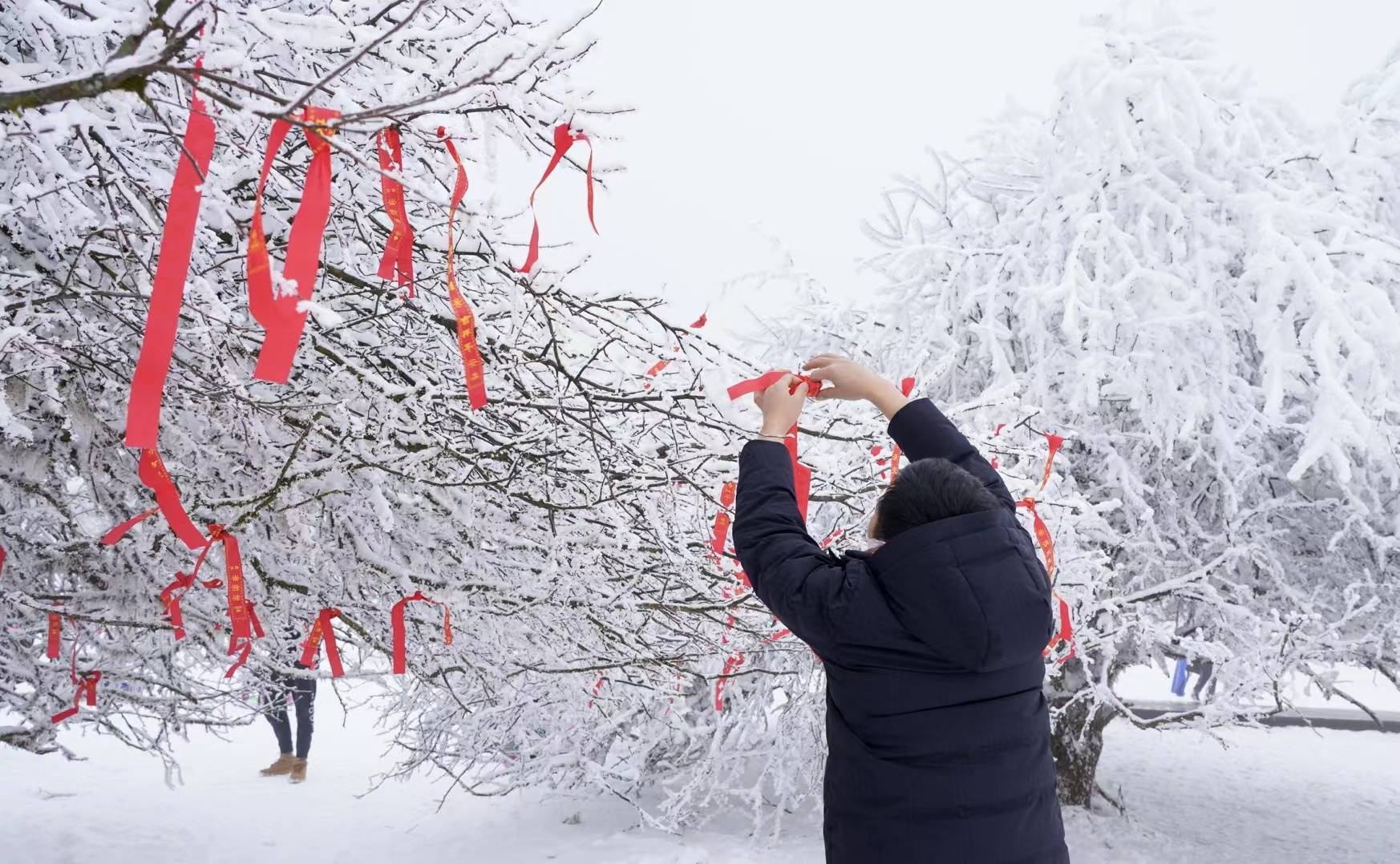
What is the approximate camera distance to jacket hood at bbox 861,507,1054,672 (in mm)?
1591

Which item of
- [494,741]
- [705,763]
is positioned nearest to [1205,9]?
[705,763]

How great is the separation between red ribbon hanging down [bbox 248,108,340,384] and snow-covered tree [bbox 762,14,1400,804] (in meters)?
4.68

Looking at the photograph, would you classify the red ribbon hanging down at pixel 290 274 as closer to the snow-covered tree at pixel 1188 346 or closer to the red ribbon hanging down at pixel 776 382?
the red ribbon hanging down at pixel 776 382

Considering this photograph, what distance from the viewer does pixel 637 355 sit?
2746mm

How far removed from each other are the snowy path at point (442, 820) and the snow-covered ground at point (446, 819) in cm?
2

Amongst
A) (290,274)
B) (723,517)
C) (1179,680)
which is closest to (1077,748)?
(723,517)

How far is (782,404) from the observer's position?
1.92m

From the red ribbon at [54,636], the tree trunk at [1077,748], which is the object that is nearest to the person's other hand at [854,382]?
the red ribbon at [54,636]

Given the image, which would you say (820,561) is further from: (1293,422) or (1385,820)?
(1385,820)

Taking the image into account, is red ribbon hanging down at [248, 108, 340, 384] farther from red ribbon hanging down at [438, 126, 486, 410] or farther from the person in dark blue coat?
the person in dark blue coat

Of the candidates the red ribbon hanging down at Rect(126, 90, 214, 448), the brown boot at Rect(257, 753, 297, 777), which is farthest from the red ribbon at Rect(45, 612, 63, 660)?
the brown boot at Rect(257, 753, 297, 777)

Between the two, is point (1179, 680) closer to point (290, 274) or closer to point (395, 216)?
point (395, 216)

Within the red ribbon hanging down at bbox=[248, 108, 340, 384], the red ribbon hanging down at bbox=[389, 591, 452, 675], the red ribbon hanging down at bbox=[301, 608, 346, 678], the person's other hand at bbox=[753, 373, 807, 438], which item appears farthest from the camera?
the red ribbon hanging down at bbox=[301, 608, 346, 678]

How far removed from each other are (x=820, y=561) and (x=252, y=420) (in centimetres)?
176
